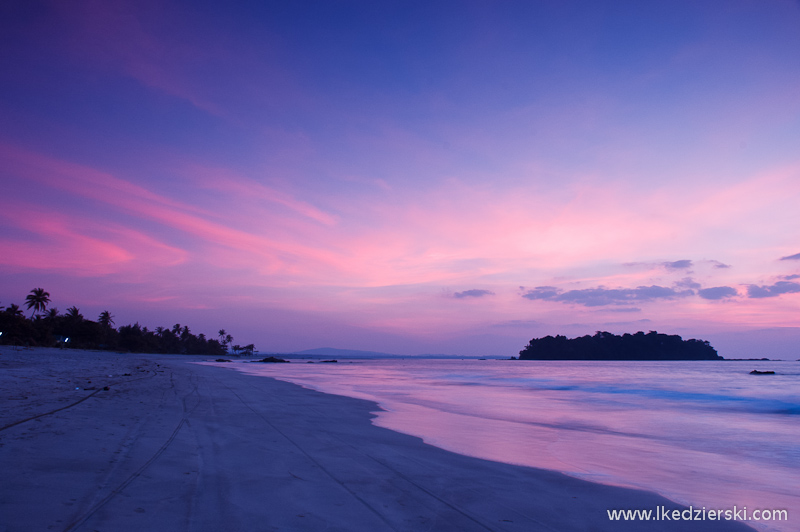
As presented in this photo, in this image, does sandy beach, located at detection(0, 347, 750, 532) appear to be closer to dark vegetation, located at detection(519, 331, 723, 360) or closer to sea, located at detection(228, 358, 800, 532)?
sea, located at detection(228, 358, 800, 532)

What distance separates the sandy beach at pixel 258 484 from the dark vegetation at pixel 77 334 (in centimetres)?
7652

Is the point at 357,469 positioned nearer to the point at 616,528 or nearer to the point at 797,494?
the point at 616,528

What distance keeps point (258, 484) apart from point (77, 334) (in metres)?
114

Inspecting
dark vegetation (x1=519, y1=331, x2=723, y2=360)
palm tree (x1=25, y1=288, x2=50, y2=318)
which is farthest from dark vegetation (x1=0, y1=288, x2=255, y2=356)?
dark vegetation (x1=519, y1=331, x2=723, y2=360)

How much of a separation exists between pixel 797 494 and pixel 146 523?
941 centimetres

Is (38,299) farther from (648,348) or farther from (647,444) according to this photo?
(648,348)

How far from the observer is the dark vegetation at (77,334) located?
214ft

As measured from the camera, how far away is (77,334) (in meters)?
93.7

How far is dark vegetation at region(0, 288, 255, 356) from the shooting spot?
65312 millimetres

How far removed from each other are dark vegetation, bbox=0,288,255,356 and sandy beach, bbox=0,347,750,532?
76.5 metres

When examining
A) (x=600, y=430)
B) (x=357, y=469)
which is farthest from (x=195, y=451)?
(x=600, y=430)

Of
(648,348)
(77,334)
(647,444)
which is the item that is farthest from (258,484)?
(648,348)

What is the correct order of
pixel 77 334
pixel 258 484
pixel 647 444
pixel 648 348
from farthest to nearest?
pixel 648 348 → pixel 77 334 → pixel 647 444 → pixel 258 484

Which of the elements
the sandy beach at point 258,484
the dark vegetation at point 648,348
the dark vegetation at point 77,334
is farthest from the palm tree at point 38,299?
the dark vegetation at point 648,348
